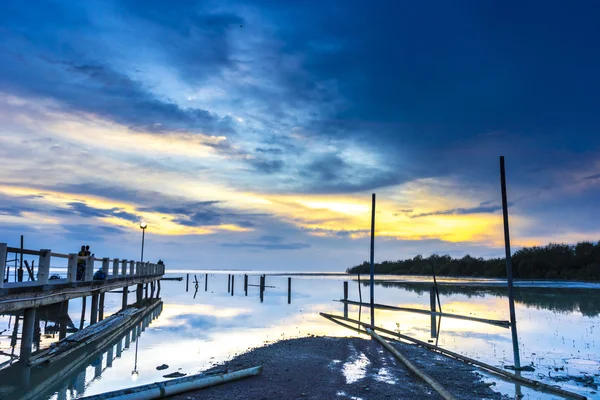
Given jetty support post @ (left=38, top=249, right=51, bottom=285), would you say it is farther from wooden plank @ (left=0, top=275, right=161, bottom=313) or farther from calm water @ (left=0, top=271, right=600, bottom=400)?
calm water @ (left=0, top=271, right=600, bottom=400)

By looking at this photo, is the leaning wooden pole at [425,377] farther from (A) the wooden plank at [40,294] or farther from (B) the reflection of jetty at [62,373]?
(A) the wooden plank at [40,294]

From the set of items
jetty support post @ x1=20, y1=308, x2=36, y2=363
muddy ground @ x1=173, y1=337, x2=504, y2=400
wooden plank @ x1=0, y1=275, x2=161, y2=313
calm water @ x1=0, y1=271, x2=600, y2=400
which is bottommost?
calm water @ x1=0, y1=271, x2=600, y2=400

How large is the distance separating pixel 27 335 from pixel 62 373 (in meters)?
1.57

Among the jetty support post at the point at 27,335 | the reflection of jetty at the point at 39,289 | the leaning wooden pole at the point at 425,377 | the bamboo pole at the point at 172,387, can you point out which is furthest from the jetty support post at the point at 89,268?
the leaning wooden pole at the point at 425,377

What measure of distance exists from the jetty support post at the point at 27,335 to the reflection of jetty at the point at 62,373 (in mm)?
251

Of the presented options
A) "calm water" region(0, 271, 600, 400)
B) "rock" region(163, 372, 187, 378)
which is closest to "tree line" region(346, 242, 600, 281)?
"calm water" region(0, 271, 600, 400)

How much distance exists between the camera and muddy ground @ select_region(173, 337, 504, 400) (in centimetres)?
1019

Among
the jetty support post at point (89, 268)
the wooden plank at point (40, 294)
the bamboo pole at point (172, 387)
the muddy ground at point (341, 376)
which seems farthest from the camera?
the jetty support post at point (89, 268)

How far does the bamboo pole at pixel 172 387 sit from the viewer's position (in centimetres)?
863

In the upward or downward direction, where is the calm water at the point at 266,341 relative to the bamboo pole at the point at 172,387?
downward

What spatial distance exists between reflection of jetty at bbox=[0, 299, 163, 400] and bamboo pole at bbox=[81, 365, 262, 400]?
301 cm

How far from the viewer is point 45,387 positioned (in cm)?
1156

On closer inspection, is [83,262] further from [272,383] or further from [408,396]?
[408,396]

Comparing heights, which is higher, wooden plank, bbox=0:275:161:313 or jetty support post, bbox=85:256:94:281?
jetty support post, bbox=85:256:94:281
